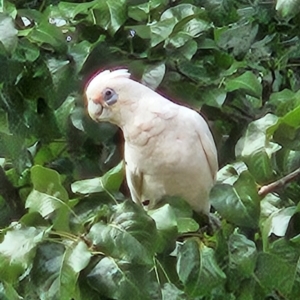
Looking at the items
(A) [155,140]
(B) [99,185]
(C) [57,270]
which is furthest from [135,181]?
(C) [57,270]

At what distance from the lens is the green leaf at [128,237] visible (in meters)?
0.68

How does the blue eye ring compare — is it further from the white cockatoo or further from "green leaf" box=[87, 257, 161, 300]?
"green leaf" box=[87, 257, 161, 300]

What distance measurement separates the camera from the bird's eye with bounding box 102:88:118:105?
856mm

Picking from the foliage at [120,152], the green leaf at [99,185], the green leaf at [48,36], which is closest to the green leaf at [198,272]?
the foliage at [120,152]

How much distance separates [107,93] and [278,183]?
0.72 ft

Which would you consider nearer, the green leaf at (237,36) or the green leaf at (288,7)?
the green leaf at (288,7)

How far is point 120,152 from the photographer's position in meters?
1.01

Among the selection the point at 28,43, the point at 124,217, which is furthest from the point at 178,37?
Result: the point at 124,217

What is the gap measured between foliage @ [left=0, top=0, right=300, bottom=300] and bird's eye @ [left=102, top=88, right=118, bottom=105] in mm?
68

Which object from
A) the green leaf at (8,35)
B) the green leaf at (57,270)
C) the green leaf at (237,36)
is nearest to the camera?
the green leaf at (57,270)

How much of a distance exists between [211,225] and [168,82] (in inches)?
7.3

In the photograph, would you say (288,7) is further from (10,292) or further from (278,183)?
(10,292)

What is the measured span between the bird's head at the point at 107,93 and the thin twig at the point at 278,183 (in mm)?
193

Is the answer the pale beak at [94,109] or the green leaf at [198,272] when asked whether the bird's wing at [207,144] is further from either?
the green leaf at [198,272]
